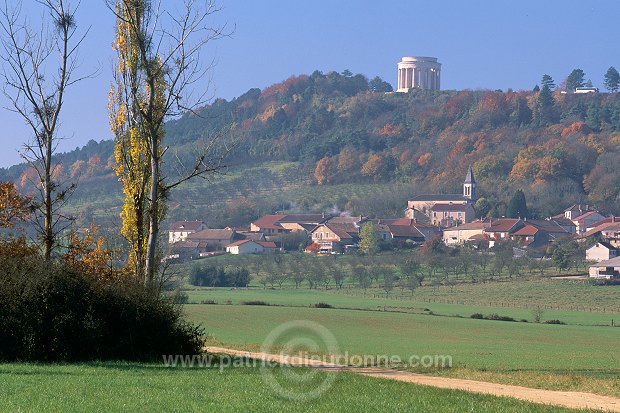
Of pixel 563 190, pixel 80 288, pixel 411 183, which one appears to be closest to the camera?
pixel 80 288

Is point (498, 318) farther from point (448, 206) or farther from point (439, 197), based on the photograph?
point (439, 197)

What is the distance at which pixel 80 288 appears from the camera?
63.8 feet

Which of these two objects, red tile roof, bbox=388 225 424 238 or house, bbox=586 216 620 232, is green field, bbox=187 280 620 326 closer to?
red tile roof, bbox=388 225 424 238

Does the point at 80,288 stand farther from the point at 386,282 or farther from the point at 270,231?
the point at 270,231

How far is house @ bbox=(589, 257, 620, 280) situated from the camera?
278 feet

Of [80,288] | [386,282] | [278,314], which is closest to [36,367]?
[80,288]

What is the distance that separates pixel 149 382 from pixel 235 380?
58.2 inches

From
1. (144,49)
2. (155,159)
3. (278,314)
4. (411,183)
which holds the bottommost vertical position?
(278,314)

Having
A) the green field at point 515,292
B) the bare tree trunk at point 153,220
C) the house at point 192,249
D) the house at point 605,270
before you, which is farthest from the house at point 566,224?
the bare tree trunk at point 153,220

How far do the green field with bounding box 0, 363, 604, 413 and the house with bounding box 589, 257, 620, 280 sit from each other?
7217cm

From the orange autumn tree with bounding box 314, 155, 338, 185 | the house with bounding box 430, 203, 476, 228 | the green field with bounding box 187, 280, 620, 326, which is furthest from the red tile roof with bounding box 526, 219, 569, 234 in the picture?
the orange autumn tree with bounding box 314, 155, 338, 185

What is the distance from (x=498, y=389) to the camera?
1662 cm

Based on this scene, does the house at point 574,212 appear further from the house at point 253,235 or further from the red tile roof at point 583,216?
the house at point 253,235

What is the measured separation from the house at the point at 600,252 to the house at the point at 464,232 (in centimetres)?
2374
